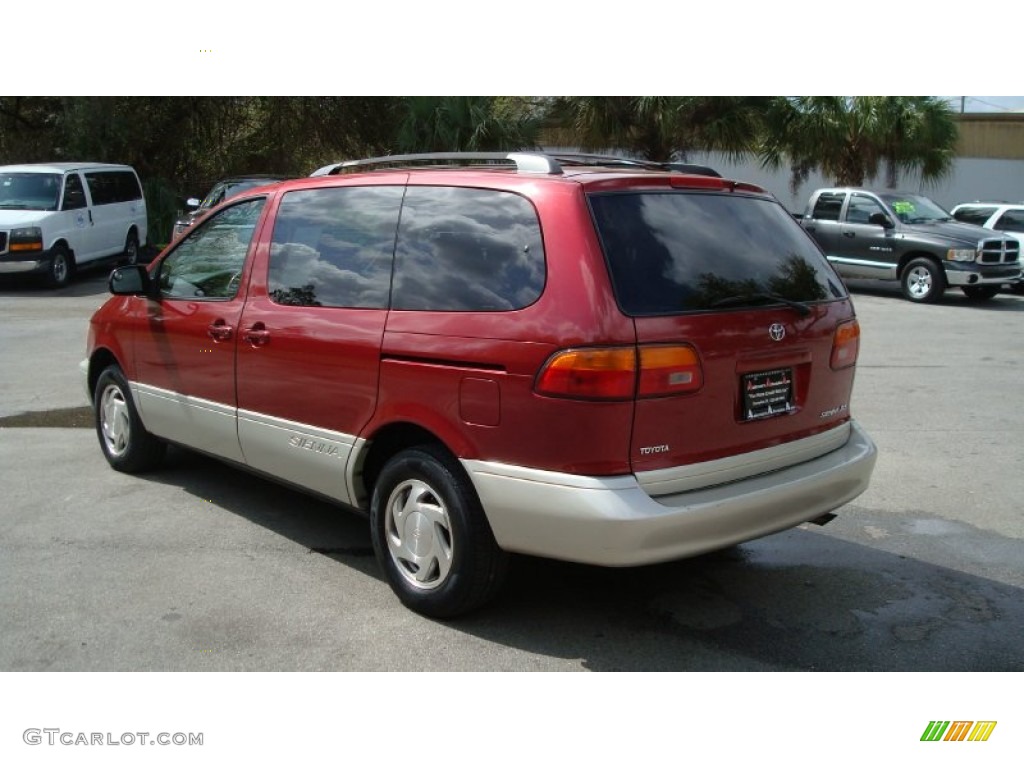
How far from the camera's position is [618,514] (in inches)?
136

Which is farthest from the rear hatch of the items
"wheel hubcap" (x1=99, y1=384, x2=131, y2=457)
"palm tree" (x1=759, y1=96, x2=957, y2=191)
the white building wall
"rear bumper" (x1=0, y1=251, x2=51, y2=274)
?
the white building wall

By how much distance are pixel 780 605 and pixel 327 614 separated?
1983 millimetres

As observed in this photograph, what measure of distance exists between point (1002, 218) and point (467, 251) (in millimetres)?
16804

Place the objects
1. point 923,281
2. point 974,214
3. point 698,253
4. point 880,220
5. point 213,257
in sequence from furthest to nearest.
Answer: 1. point 974,214
2. point 880,220
3. point 923,281
4. point 213,257
5. point 698,253

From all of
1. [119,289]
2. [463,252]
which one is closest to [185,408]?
[119,289]

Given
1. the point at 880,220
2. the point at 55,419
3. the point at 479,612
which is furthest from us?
the point at 880,220

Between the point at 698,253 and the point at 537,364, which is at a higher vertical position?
the point at 698,253

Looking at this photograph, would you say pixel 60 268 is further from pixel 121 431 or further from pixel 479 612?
pixel 479 612

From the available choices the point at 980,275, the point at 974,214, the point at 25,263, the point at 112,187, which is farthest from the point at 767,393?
the point at 112,187

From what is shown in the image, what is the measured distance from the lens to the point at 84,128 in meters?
22.3

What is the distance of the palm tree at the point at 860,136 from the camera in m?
21.2

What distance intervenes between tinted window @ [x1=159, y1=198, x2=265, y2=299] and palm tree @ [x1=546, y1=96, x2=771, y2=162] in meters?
15.6

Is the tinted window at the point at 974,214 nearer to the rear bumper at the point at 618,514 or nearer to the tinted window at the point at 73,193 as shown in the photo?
the tinted window at the point at 73,193
